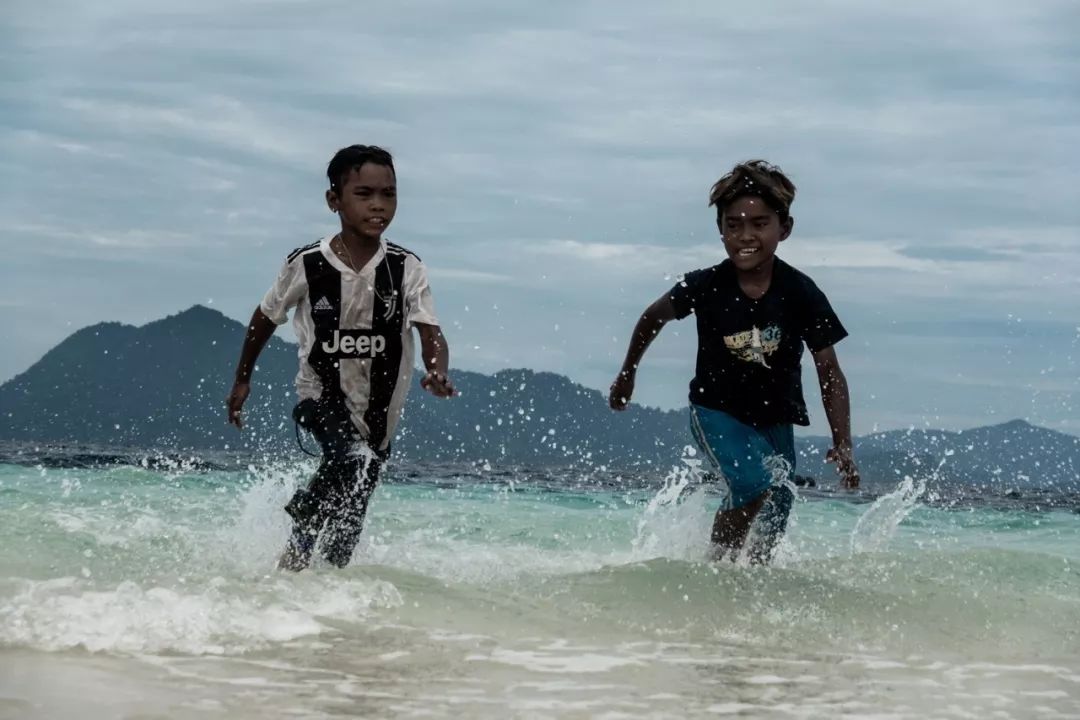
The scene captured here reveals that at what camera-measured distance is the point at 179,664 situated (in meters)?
3.98

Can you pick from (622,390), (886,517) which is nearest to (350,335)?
(622,390)

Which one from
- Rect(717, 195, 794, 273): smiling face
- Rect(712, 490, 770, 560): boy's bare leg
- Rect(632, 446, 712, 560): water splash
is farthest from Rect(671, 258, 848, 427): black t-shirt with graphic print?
Rect(632, 446, 712, 560): water splash

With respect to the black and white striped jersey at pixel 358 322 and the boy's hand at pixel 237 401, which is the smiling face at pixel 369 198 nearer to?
the black and white striped jersey at pixel 358 322

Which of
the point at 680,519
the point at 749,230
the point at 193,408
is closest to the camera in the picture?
the point at 749,230

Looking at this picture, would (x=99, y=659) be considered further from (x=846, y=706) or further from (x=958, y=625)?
(x=958, y=625)

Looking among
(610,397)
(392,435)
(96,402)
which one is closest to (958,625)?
(610,397)

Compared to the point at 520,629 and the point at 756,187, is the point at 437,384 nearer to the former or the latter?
the point at 520,629

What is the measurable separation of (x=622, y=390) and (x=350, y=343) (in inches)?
55.2

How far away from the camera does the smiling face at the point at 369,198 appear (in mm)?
5570

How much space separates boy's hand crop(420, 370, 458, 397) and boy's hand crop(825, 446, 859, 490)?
1.80 meters

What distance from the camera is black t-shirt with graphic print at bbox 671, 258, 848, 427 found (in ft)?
19.4

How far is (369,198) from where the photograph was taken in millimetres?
5574

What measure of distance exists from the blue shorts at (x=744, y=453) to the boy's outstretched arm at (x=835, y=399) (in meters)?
0.22

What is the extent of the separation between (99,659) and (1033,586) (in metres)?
5.43
